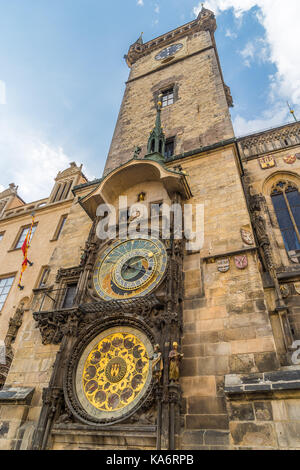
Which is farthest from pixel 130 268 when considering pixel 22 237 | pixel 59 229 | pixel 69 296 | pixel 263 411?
pixel 22 237

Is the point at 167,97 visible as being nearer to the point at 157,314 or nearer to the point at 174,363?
the point at 157,314

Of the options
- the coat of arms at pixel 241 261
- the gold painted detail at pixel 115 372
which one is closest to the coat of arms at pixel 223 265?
the coat of arms at pixel 241 261

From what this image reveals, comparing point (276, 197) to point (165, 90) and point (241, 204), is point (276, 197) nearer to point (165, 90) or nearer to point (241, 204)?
point (241, 204)

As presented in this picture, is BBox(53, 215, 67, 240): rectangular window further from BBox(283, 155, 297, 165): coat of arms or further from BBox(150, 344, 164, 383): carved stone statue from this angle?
BBox(283, 155, 297, 165): coat of arms

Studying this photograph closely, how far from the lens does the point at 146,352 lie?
Result: 19.2 feet

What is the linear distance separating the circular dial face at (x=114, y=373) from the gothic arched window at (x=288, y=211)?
5370 mm

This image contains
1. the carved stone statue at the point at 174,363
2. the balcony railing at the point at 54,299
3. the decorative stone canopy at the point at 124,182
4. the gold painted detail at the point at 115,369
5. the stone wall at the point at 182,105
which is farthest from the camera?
the stone wall at the point at 182,105

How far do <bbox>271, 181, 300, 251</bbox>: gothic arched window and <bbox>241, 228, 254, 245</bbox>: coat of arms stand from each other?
221 cm

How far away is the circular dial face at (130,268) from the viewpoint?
274 inches

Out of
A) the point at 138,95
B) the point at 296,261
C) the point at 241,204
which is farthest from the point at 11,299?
the point at 138,95

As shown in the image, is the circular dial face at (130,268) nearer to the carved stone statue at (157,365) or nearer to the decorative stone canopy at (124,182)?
the carved stone statue at (157,365)

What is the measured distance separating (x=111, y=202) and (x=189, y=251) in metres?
3.50

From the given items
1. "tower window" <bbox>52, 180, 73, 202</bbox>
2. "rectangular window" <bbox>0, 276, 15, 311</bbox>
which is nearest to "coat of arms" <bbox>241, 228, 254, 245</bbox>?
"rectangular window" <bbox>0, 276, 15, 311</bbox>

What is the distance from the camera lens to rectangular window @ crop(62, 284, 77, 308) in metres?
7.98
